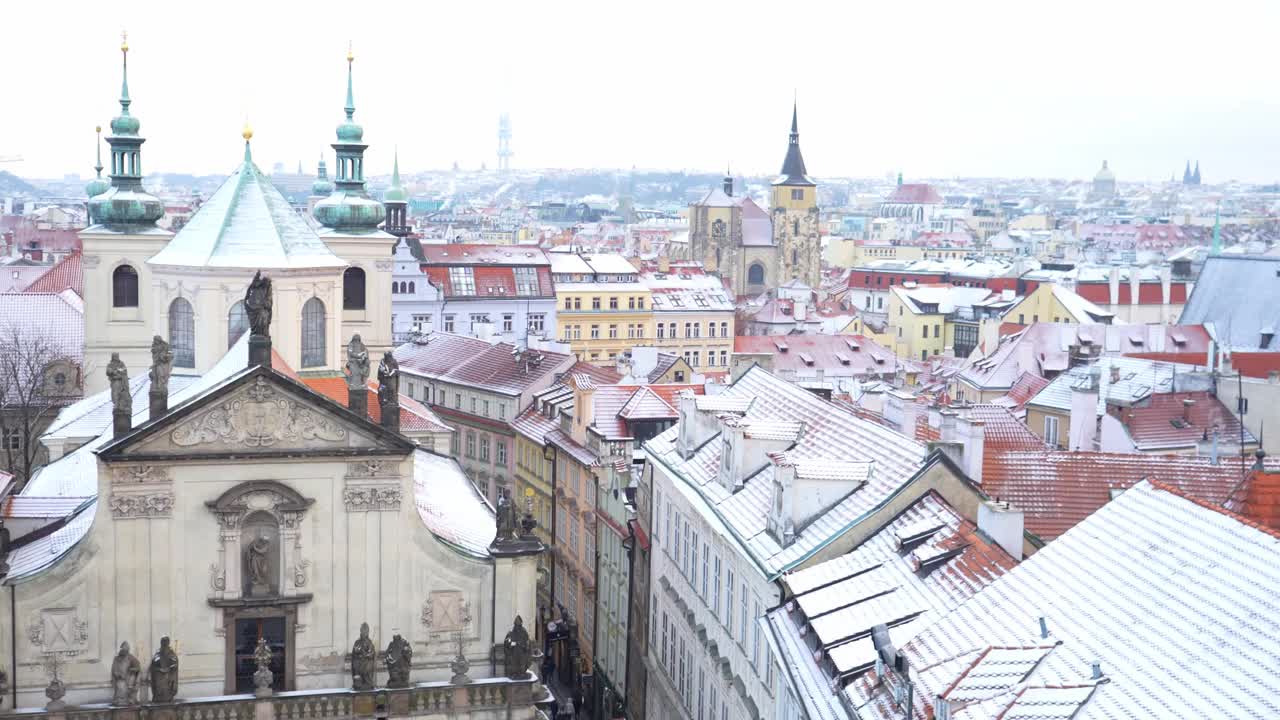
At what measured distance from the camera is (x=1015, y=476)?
33.9m

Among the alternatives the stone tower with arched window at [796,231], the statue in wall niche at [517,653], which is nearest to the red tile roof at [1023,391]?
the statue in wall niche at [517,653]

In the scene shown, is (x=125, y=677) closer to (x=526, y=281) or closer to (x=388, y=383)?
(x=388, y=383)

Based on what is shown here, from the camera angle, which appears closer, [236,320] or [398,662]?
[398,662]

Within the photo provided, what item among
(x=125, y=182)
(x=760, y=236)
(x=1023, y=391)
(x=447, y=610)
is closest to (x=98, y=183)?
(x=125, y=182)

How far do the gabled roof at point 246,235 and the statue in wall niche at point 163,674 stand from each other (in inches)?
780

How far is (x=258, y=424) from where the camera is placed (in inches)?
1277

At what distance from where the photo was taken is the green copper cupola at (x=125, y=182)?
58094mm

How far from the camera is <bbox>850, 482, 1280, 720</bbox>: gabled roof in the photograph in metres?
17.8

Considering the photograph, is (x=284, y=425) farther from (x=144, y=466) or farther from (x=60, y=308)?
(x=60, y=308)

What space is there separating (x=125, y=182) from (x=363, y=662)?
107 ft

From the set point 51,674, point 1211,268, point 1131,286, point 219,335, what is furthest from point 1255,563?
point 1131,286

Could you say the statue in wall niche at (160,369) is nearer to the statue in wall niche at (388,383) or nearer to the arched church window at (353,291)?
the statue in wall niche at (388,383)

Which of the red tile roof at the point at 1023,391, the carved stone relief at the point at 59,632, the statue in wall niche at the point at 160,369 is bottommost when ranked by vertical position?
the carved stone relief at the point at 59,632

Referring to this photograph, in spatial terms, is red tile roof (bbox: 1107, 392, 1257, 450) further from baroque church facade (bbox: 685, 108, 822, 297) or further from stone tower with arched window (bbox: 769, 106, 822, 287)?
stone tower with arched window (bbox: 769, 106, 822, 287)
